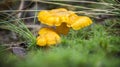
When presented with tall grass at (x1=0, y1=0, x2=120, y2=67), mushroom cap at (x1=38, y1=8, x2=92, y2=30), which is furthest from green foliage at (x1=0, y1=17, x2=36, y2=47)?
mushroom cap at (x1=38, y1=8, x2=92, y2=30)

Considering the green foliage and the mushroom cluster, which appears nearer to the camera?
the mushroom cluster

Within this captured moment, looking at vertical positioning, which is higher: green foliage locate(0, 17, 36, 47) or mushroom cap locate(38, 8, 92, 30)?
mushroom cap locate(38, 8, 92, 30)

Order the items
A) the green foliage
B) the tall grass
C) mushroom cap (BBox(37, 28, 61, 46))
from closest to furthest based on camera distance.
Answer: the tall grass → mushroom cap (BBox(37, 28, 61, 46)) → the green foliage

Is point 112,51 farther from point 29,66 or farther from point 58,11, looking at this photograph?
point 29,66

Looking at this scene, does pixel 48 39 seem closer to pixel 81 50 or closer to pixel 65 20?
pixel 65 20

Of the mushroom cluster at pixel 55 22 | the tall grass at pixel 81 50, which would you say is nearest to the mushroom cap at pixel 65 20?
the mushroom cluster at pixel 55 22

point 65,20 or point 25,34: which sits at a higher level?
point 65,20

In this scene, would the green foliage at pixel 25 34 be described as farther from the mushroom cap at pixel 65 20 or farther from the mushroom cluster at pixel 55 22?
the mushroom cap at pixel 65 20

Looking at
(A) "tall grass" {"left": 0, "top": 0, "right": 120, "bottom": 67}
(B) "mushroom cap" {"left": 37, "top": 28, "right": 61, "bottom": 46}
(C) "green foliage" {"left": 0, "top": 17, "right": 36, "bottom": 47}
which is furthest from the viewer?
(C) "green foliage" {"left": 0, "top": 17, "right": 36, "bottom": 47}

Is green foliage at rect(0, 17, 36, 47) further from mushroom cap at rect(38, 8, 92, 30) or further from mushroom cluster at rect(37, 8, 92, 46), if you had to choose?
mushroom cap at rect(38, 8, 92, 30)

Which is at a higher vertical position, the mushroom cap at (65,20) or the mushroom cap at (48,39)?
the mushroom cap at (65,20)

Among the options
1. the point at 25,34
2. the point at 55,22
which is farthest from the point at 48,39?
the point at 25,34

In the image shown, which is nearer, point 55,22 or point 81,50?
point 81,50
